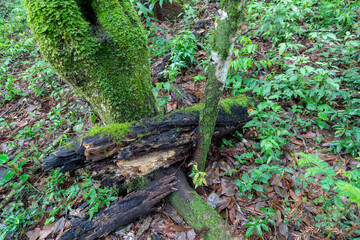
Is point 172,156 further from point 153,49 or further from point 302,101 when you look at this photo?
point 153,49

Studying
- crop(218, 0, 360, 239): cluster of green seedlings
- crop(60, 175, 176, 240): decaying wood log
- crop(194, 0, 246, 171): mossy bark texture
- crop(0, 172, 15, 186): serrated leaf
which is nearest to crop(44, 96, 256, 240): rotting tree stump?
crop(60, 175, 176, 240): decaying wood log

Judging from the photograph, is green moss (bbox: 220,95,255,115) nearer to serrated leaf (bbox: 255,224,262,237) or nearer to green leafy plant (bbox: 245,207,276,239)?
green leafy plant (bbox: 245,207,276,239)

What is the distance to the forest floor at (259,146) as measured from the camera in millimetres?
2145

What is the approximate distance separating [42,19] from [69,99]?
2909 millimetres

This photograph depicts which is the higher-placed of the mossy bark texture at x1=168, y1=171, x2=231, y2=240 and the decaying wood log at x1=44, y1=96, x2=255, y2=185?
the decaying wood log at x1=44, y1=96, x2=255, y2=185

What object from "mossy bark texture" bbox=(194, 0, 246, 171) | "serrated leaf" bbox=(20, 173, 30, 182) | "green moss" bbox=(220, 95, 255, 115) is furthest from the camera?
"serrated leaf" bbox=(20, 173, 30, 182)

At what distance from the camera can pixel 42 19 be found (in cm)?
202

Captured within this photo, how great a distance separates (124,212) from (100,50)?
199cm

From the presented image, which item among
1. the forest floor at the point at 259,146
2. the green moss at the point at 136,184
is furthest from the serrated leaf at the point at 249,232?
the green moss at the point at 136,184

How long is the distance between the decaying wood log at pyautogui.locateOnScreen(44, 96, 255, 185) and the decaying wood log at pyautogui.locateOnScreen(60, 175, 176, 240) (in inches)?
9.9

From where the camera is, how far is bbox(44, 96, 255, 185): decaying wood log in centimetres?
217

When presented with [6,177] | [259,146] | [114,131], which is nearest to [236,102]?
[259,146]

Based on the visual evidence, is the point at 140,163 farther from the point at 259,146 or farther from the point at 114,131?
the point at 259,146

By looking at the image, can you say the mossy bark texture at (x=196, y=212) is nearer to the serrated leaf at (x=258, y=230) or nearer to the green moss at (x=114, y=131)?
the serrated leaf at (x=258, y=230)
